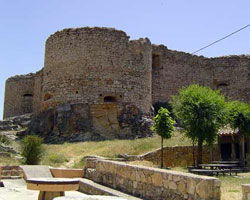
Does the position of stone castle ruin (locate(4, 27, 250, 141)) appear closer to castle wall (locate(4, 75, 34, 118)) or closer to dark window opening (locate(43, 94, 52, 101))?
dark window opening (locate(43, 94, 52, 101))

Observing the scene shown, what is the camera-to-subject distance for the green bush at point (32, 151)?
49.0ft

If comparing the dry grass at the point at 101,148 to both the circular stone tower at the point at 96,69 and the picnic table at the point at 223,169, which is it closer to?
the circular stone tower at the point at 96,69

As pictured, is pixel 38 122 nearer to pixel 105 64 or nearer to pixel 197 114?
pixel 105 64

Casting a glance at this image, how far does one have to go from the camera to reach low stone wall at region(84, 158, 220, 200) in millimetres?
6066

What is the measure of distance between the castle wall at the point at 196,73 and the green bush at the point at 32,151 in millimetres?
13955

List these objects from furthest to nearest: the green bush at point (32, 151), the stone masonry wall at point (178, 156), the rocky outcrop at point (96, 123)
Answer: the rocky outcrop at point (96, 123) → the stone masonry wall at point (178, 156) → the green bush at point (32, 151)

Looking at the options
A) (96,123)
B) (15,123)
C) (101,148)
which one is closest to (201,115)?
(101,148)

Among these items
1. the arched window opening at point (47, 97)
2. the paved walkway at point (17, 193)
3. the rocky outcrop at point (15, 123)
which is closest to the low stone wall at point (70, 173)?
the paved walkway at point (17, 193)

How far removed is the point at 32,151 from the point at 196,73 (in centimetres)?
1811

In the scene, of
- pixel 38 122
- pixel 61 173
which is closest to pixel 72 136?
pixel 38 122

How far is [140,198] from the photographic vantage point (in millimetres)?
7977

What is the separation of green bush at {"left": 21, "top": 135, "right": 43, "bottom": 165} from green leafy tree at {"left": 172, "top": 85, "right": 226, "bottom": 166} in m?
6.37

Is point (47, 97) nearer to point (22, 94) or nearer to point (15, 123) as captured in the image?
point (15, 123)

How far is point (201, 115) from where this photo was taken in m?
17.0
